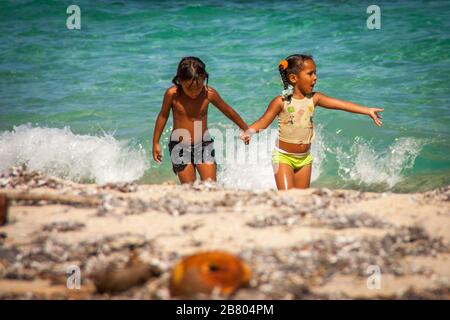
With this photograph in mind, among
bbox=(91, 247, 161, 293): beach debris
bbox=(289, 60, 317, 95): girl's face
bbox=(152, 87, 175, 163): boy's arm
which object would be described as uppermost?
bbox=(289, 60, 317, 95): girl's face

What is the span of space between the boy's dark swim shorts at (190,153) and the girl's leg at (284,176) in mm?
668

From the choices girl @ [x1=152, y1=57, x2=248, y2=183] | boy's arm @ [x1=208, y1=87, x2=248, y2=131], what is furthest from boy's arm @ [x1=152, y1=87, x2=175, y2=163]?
boy's arm @ [x1=208, y1=87, x2=248, y2=131]

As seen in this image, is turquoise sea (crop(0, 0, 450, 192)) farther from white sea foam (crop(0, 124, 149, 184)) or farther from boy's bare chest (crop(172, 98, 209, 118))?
boy's bare chest (crop(172, 98, 209, 118))

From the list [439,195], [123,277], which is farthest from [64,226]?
[439,195]

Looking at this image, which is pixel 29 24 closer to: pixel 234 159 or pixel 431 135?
pixel 234 159

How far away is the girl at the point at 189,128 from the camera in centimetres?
666

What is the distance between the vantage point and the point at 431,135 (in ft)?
30.8

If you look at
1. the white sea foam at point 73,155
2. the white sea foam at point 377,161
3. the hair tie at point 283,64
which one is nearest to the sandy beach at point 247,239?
the hair tie at point 283,64

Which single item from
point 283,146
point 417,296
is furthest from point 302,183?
point 417,296

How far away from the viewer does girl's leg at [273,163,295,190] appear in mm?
6637

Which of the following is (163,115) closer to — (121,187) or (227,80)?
(121,187)

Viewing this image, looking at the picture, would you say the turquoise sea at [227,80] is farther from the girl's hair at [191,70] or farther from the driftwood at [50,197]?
the driftwood at [50,197]

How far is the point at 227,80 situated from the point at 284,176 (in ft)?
16.6

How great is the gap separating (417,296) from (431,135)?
227 inches
